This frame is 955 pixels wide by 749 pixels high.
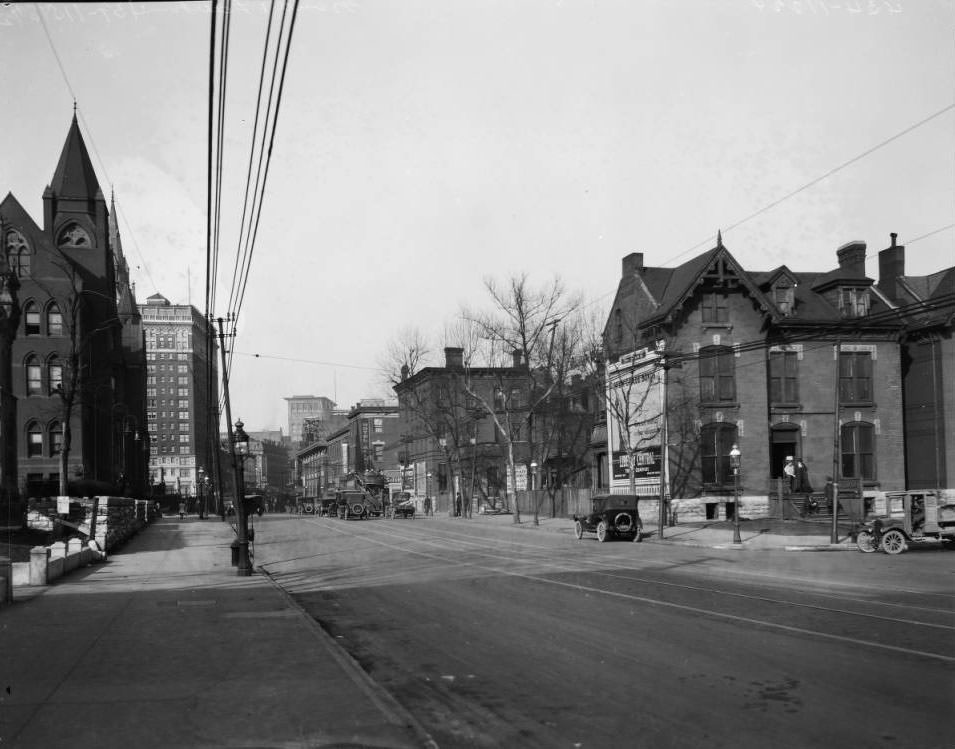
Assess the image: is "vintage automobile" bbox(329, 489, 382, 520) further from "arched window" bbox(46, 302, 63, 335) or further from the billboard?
"arched window" bbox(46, 302, 63, 335)

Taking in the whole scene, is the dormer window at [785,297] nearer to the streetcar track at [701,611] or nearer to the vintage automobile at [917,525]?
the vintage automobile at [917,525]

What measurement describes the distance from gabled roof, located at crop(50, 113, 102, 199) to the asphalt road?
6257 centimetres

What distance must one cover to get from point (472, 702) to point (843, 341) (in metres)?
41.5

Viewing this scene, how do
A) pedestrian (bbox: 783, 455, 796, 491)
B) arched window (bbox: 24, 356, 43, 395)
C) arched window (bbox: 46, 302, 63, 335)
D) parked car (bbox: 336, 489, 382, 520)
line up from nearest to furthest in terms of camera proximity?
pedestrian (bbox: 783, 455, 796, 491) → arched window (bbox: 24, 356, 43, 395) → arched window (bbox: 46, 302, 63, 335) → parked car (bbox: 336, 489, 382, 520)

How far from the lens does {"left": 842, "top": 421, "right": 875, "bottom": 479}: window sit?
4466cm

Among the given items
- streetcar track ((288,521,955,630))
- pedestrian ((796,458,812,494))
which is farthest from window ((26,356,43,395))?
pedestrian ((796,458,812,494))

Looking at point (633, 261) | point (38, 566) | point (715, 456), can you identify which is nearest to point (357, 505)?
point (633, 261)

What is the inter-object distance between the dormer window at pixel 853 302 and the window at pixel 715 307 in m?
6.73

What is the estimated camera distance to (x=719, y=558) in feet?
85.9

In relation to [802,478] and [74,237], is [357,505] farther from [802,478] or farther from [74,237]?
[74,237]

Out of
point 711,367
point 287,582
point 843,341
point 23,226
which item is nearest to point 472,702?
point 287,582

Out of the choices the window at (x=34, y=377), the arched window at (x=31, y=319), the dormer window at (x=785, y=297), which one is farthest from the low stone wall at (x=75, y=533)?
the dormer window at (x=785, y=297)

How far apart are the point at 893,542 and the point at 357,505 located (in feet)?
138

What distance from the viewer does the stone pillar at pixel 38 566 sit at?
19.5 m
